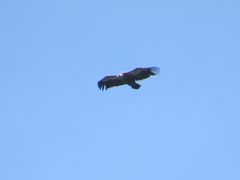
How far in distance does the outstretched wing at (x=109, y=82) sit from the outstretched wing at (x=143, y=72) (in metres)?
0.95

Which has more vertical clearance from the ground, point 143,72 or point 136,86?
point 143,72

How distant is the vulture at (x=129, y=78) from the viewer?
31109 mm

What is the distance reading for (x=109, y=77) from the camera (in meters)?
32.1

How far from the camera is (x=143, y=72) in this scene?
31156mm

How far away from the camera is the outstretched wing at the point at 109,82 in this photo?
31953 millimetres

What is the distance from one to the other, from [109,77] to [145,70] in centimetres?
202

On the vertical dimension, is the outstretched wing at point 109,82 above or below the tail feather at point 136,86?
above

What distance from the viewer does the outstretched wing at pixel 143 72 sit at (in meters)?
31.1

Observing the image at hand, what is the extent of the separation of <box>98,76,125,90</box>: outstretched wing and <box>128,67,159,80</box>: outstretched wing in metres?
0.95

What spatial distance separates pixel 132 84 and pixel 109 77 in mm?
1536

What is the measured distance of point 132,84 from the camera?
1224 inches

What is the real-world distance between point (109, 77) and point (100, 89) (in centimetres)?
74

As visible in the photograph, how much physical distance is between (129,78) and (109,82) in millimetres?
1180

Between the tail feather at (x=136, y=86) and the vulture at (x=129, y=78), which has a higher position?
the vulture at (x=129, y=78)
